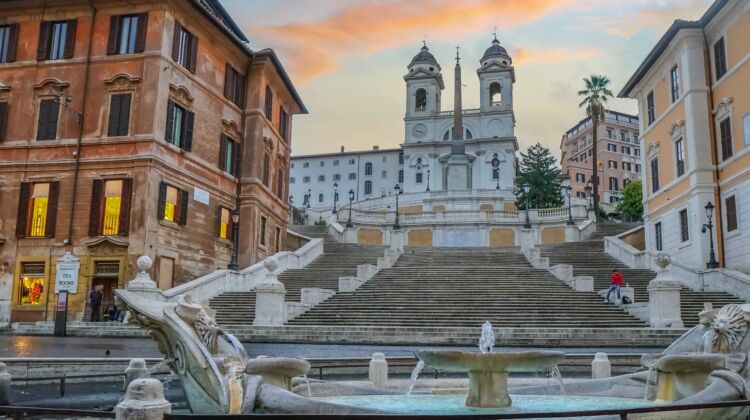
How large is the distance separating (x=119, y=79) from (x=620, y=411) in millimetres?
28823

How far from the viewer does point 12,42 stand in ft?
101

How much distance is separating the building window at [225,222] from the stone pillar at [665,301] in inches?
828

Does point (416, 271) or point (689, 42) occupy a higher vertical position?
point (689, 42)

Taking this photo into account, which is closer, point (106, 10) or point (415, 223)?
point (106, 10)

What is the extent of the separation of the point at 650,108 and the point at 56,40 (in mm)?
32174

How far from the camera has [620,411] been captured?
4.63 m

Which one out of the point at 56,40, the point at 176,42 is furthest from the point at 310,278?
the point at 56,40

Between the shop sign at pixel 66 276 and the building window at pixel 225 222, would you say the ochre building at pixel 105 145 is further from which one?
the shop sign at pixel 66 276

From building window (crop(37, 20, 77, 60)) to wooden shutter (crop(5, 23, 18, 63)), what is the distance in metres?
1.31

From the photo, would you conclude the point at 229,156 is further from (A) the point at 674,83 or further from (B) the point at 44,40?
(A) the point at 674,83

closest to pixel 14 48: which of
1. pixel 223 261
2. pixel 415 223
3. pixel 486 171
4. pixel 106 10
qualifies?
pixel 106 10

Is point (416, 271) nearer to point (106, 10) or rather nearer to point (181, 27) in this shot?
point (181, 27)

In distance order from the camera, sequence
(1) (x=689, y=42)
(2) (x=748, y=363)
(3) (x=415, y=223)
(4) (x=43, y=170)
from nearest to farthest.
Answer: (2) (x=748, y=363), (4) (x=43, y=170), (1) (x=689, y=42), (3) (x=415, y=223)

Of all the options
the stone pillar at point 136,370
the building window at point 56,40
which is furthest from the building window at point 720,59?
the building window at point 56,40
